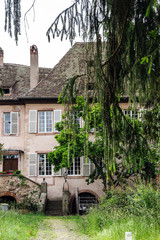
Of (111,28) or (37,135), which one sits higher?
(111,28)

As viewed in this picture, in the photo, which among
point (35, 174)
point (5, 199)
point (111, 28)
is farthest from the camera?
point (35, 174)

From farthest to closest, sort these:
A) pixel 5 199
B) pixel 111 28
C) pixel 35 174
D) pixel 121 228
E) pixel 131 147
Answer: pixel 35 174 → pixel 5 199 → pixel 121 228 → pixel 131 147 → pixel 111 28

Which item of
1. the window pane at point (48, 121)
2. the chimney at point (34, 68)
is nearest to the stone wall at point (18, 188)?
the window pane at point (48, 121)

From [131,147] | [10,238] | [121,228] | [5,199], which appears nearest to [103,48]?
[131,147]

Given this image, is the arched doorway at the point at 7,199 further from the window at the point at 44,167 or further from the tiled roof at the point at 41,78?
the tiled roof at the point at 41,78

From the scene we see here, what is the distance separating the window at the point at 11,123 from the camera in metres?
23.2

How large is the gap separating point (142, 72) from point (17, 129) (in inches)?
784

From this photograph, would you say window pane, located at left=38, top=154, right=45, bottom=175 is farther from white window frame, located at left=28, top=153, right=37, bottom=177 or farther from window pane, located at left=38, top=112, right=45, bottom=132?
window pane, located at left=38, top=112, right=45, bottom=132

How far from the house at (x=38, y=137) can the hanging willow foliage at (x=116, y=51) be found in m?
17.5

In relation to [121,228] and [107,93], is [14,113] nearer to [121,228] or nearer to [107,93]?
[121,228]

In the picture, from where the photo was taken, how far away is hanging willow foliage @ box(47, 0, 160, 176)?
12.7 feet

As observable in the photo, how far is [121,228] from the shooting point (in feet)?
26.5

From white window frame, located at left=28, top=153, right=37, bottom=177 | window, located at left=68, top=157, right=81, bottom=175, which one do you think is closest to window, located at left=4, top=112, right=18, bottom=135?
white window frame, located at left=28, top=153, right=37, bottom=177

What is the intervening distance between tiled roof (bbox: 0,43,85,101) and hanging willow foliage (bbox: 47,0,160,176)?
18.3 meters
